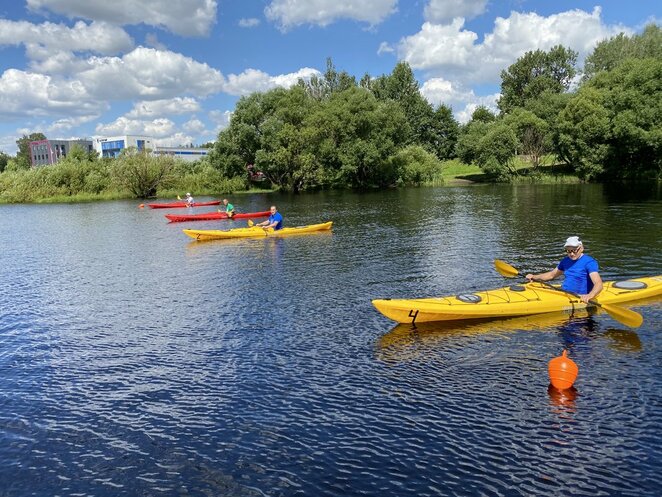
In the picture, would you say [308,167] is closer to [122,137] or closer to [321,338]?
[321,338]

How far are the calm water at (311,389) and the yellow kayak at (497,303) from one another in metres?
0.34

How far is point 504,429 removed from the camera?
8.45 metres

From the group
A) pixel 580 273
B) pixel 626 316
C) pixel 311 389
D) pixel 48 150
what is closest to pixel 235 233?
pixel 580 273

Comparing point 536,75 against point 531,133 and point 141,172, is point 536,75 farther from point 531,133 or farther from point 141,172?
point 141,172

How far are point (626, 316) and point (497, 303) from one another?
9.53 feet

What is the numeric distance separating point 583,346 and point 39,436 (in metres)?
11.1

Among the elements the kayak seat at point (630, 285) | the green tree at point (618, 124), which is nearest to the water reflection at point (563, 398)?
the kayak seat at point (630, 285)

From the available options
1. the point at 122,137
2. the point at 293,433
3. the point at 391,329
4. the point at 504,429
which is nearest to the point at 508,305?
the point at 391,329

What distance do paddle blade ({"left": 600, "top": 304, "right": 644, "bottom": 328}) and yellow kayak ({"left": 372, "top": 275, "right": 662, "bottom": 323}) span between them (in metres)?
1.06

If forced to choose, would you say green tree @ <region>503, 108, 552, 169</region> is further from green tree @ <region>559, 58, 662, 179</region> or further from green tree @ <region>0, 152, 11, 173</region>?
green tree @ <region>0, 152, 11, 173</region>

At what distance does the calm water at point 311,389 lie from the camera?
7531 mm

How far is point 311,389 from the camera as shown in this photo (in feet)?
33.3

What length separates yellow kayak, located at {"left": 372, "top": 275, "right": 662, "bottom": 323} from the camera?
1299cm

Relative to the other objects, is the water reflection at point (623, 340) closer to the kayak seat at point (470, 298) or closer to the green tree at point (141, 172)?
the kayak seat at point (470, 298)
